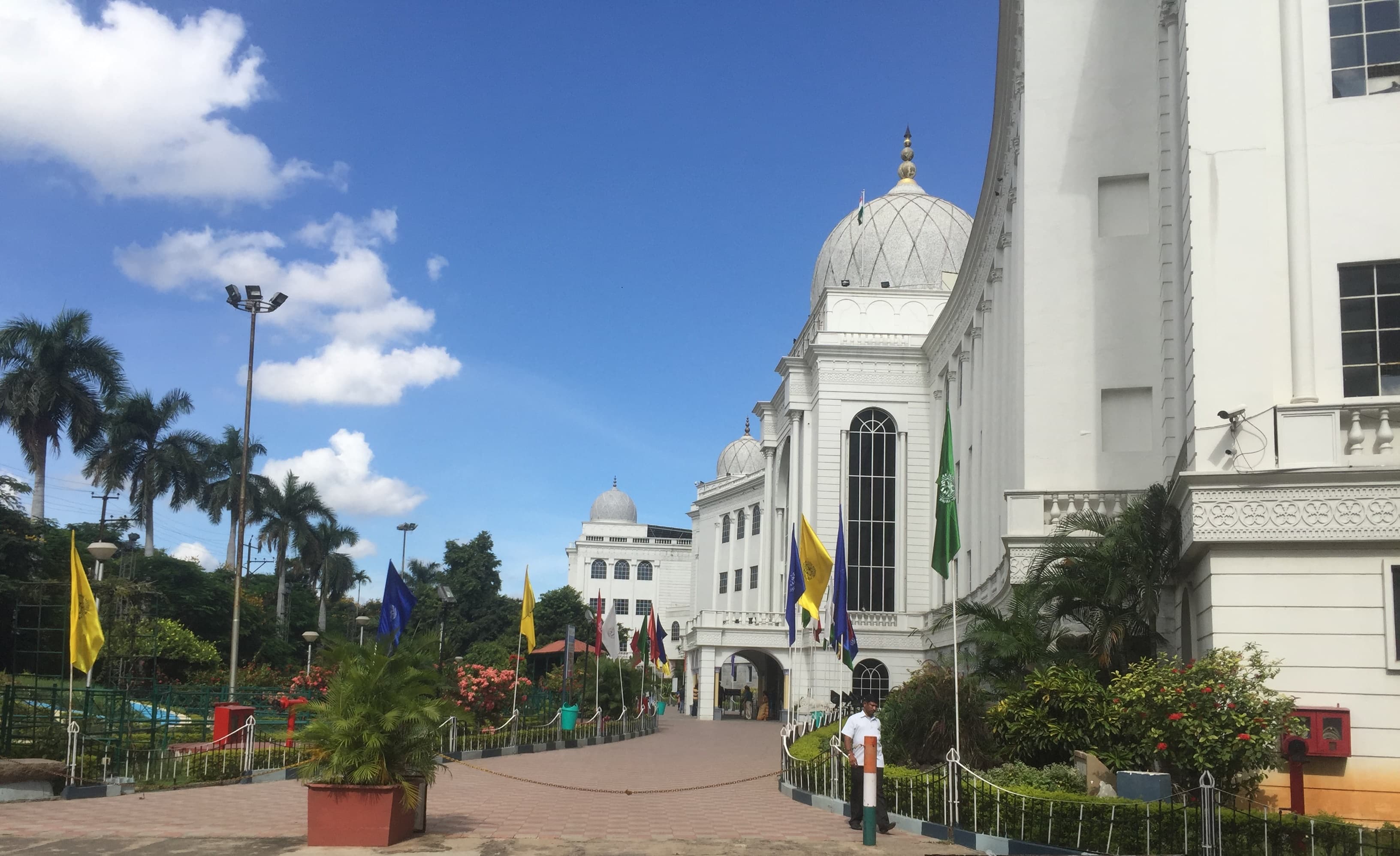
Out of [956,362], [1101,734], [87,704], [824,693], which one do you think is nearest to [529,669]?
[824,693]

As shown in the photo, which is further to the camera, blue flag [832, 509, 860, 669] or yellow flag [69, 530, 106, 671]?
blue flag [832, 509, 860, 669]

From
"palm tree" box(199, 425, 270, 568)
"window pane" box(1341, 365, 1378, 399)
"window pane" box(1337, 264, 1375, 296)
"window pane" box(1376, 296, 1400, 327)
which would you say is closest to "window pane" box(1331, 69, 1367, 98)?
"window pane" box(1337, 264, 1375, 296)

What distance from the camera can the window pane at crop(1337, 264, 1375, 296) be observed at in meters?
16.1

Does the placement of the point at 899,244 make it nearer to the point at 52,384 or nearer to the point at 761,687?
the point at 761,687

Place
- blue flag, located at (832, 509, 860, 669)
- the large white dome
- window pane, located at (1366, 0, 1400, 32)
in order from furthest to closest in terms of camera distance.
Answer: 1. the large white dome
2. blue flag, located at (832, 509, 860, 669)
3. window pane, located at (1366, 0, 1400, 32)

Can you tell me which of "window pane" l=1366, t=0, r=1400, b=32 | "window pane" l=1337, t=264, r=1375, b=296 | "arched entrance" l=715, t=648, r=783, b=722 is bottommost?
"arched entrance" l=715, t=648, r=783, b=722

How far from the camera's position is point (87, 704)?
55.3 feet

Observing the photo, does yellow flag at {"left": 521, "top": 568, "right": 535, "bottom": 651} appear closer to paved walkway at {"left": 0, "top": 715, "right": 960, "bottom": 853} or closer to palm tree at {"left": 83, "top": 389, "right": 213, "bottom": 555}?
paved walkway at {"left": 0, "top": 715, "right": 960, "bottom": 853}

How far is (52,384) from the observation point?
50344 mm

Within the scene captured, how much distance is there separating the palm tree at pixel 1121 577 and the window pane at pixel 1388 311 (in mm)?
3487

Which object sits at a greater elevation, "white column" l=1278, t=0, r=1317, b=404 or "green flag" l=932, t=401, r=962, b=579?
"white column" l=1278, t=0, r=1317, b=404

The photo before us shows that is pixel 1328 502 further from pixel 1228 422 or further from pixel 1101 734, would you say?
pixel 1101 734

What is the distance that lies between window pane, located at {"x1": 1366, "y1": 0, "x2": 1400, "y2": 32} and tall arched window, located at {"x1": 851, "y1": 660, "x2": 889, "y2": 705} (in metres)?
34.6

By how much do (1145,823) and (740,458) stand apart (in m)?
71.3
